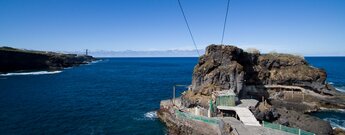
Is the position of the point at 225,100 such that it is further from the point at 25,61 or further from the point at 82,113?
the point at 25,61

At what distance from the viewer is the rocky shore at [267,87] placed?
34844 mm

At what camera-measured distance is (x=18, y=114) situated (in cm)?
4131

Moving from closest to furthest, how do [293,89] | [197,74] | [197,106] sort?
1. [197,106]
2. [197,74]
3. [293,89]

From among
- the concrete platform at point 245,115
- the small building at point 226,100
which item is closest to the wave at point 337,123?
the concrete platform at point 245,115

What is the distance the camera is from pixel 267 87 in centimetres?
5378

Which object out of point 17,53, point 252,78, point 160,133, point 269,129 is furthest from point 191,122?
point 17,53

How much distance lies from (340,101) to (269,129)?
99.8 ft

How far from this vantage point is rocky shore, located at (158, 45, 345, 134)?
3484cm

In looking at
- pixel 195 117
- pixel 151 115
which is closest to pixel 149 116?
pixel 151 115

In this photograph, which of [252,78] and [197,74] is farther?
[252,78]

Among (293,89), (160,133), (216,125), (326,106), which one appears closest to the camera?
(216,125)

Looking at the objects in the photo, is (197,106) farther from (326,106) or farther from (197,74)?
(326,106)

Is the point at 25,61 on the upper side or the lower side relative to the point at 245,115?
upper

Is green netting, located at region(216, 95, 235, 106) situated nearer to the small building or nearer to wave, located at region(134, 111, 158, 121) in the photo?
the small building
